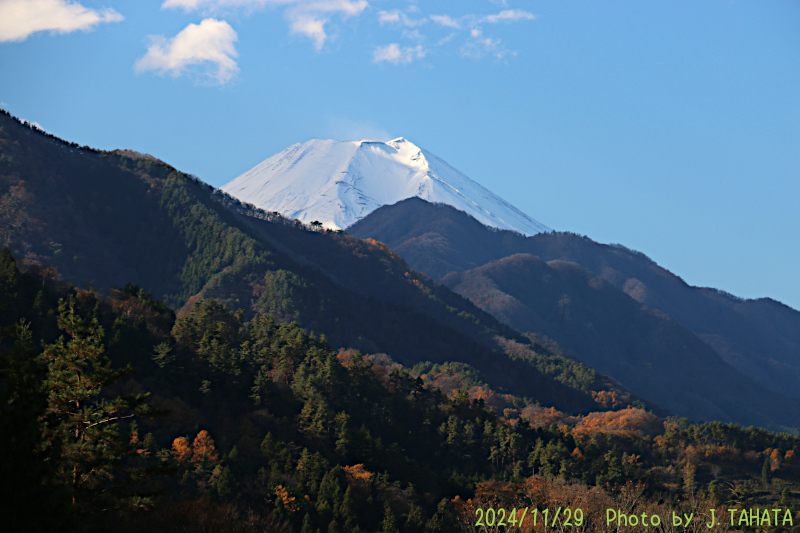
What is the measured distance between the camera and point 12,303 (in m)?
75.6

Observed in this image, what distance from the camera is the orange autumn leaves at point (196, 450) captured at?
65.5 metres

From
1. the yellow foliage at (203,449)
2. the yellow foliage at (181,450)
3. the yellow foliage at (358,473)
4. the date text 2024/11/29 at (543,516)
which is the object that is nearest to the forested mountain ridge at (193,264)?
the yellow foliage at (358,473)

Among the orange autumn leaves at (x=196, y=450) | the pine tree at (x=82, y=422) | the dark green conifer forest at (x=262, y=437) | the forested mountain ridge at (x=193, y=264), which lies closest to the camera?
the pine tree at (x=82, y=422)

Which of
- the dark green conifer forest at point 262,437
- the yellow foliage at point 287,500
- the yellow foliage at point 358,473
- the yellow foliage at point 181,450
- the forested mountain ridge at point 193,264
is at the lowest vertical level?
the yellow foliage at point 287,500

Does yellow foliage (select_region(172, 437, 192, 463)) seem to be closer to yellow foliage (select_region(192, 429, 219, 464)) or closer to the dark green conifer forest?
the dark green conifer forest

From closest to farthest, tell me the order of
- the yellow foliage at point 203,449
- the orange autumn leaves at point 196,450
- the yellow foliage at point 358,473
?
the orange autumn leaves at point 196,450, the yellow foliage at point 203,449, the yellow foliage at point 358,473

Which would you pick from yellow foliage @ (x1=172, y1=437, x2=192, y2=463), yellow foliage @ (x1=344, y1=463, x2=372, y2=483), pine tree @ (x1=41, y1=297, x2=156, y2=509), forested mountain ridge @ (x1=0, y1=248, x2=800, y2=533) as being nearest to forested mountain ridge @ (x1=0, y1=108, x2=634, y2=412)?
forested mountain ridge @ (x1=0, y1=248, x2=800, y2=533)

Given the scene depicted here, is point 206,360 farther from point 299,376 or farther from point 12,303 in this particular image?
point 12,303

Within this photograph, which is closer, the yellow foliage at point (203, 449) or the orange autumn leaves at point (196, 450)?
the orange autumn leaves at point (196, 450)

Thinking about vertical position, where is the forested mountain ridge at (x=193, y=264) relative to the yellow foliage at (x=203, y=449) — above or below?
above

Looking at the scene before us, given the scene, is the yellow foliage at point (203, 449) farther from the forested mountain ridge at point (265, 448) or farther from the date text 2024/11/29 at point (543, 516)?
the date text 2024/11/29 at point (543, 516)

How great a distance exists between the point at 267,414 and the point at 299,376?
10693 millimetres

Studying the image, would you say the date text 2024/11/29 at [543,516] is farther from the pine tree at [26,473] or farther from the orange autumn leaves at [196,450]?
the pine tree at [26,473]

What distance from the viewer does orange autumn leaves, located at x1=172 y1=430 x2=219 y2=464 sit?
65.5 meters
